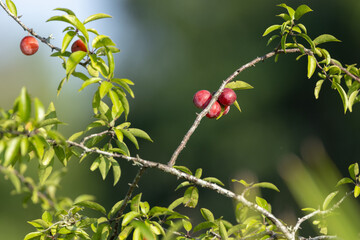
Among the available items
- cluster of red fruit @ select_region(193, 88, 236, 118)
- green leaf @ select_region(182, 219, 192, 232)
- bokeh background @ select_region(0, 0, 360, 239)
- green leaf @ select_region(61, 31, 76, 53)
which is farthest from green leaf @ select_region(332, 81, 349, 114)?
bokeh background @ select_region(0, 0, 360, 239)

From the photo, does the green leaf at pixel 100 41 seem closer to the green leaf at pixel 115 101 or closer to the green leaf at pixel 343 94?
the green leaf at pixel 115 101

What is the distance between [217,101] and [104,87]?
1.48ft

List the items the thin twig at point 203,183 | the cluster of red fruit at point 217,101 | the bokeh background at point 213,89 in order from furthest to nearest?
the bokeh background at point 213,89, the cluster of red fruit at point 217,101, the thin twig at point 203,183

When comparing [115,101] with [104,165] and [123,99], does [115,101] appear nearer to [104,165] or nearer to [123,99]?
[123,99]

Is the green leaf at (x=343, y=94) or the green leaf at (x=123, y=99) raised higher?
the green leaf at (x=123, y=99)

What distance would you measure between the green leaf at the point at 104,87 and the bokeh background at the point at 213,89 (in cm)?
880

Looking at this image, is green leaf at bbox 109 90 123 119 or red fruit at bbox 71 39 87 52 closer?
green leaf at bbox 109 90 123 119

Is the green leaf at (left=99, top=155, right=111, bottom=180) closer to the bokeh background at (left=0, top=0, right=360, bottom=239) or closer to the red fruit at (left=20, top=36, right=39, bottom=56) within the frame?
the red fruit at (left=20, top=36, right=39, bottom=56)

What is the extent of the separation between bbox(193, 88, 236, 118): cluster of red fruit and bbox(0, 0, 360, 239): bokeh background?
8452mm

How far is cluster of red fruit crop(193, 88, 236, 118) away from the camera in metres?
1.60

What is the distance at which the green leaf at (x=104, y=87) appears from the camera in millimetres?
1348

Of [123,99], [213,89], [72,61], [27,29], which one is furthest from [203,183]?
[213,89]

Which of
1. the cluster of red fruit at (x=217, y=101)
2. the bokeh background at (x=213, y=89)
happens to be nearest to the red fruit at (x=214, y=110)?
the cluster of red fruit at (x=217, y=101)

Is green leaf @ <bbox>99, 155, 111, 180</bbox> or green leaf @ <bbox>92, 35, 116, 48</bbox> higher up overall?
green leaf @ <bbox>92, 35, 116, 48</bbox>
